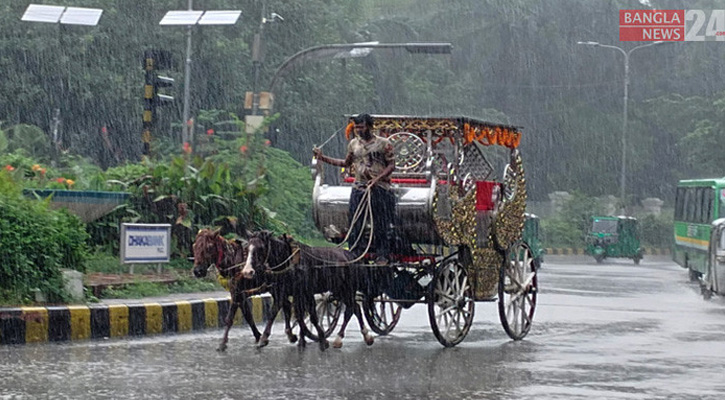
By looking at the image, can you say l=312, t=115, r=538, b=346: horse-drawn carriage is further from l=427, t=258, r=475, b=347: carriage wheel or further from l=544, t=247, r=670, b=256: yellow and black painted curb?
l=544, t=247, r=670, b=256: yellow and black painted curb

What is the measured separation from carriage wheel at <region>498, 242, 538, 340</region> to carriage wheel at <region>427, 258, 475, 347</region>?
675 millimetres

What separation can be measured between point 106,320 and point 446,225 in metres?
3.47

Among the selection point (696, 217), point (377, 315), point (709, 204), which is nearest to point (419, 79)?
point (696, 217)

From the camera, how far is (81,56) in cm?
4316

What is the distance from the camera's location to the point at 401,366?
1069 cm

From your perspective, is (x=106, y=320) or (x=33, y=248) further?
(x=33, y=248)

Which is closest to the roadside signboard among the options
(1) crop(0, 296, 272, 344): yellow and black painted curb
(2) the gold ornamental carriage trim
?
(1) crop(0, 296, 272, 344): yellow and black painted curb

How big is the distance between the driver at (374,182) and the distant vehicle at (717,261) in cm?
995

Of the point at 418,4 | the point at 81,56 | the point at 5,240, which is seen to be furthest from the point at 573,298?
the point at 418,4

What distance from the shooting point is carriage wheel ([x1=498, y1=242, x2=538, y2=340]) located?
1344 centimetres

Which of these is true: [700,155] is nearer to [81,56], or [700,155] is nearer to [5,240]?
[81,56]

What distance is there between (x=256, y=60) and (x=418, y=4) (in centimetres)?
4741

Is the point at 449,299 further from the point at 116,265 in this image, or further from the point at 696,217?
the point at 696,217

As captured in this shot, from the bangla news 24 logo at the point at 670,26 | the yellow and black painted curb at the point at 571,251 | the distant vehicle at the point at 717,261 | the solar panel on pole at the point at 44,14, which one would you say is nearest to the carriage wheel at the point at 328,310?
the distant vehicle at the point at 717,261
